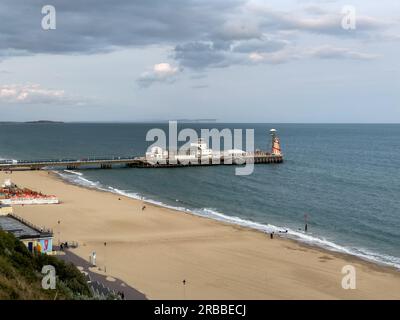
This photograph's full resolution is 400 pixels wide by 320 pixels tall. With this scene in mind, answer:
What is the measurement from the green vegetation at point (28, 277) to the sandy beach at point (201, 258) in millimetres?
5246

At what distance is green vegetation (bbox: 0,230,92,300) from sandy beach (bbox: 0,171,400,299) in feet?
17.2

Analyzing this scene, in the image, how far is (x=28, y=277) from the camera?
50.3ft

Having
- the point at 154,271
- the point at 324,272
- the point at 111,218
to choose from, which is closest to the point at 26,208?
the point at 111,218

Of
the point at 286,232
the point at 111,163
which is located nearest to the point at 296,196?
the point at 286,232

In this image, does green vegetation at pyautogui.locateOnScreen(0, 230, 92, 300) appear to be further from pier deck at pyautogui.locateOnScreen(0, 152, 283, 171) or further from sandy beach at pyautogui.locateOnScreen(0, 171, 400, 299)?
pier deck at pyautogui.locateOnScreen(0, 152, 283, 171)

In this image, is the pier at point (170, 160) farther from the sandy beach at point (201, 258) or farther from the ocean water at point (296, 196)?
the sandy beach at point (201, 258)

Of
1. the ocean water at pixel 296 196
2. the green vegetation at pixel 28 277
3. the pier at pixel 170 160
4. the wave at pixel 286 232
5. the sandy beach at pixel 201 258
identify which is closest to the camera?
the green vegetation at pixel 28 277

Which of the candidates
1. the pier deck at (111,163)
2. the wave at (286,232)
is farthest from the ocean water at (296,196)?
the pier deck at (111,163)

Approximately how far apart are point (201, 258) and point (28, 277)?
15.4 meters

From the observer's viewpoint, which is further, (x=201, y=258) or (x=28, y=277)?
(x=201, y=258)

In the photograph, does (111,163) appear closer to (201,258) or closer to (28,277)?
(201,258)

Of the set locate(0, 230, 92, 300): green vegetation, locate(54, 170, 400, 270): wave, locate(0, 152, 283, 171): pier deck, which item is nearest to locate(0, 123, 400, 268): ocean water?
locate(54, 170, 400, 270): wave

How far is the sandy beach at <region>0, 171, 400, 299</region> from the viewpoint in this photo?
2414cm

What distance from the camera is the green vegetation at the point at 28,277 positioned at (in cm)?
1206
